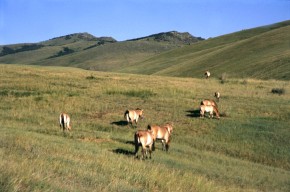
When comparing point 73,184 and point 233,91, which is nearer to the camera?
point 73,184

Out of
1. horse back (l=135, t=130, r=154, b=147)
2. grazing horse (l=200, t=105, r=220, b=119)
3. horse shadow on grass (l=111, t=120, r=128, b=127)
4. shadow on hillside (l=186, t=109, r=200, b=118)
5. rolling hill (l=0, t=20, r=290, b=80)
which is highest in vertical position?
rolling hill (l=0, t=20, r=290, b=80)

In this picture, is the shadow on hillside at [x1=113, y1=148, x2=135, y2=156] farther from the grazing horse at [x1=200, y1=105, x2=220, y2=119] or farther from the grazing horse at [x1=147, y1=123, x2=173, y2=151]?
the grazing horse at [x1=200, y1=105, x2=220, y2=119]

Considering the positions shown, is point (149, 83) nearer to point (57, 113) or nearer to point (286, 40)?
point (57, 113)

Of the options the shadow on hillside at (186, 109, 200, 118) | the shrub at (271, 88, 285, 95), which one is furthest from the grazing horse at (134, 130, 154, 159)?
the shrub at (271, 88, 285, 95)

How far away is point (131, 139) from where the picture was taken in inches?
923

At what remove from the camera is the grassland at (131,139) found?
10.2 meters

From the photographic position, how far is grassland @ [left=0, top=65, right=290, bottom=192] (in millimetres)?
10156

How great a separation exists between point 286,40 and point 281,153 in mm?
69800

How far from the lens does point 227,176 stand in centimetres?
1739

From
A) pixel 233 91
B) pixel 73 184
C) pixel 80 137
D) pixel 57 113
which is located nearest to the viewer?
pixel 73 184

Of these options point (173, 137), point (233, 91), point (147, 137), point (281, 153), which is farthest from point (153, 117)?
point (233, 91)

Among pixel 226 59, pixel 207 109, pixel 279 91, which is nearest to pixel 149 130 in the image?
pixel 207 109

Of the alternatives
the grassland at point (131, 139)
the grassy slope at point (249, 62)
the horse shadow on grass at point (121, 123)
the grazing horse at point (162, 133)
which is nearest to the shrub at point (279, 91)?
the grassland at point (131, 139)

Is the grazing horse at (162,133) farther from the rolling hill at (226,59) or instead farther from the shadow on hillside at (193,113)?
the rolling hill at (226,59)
